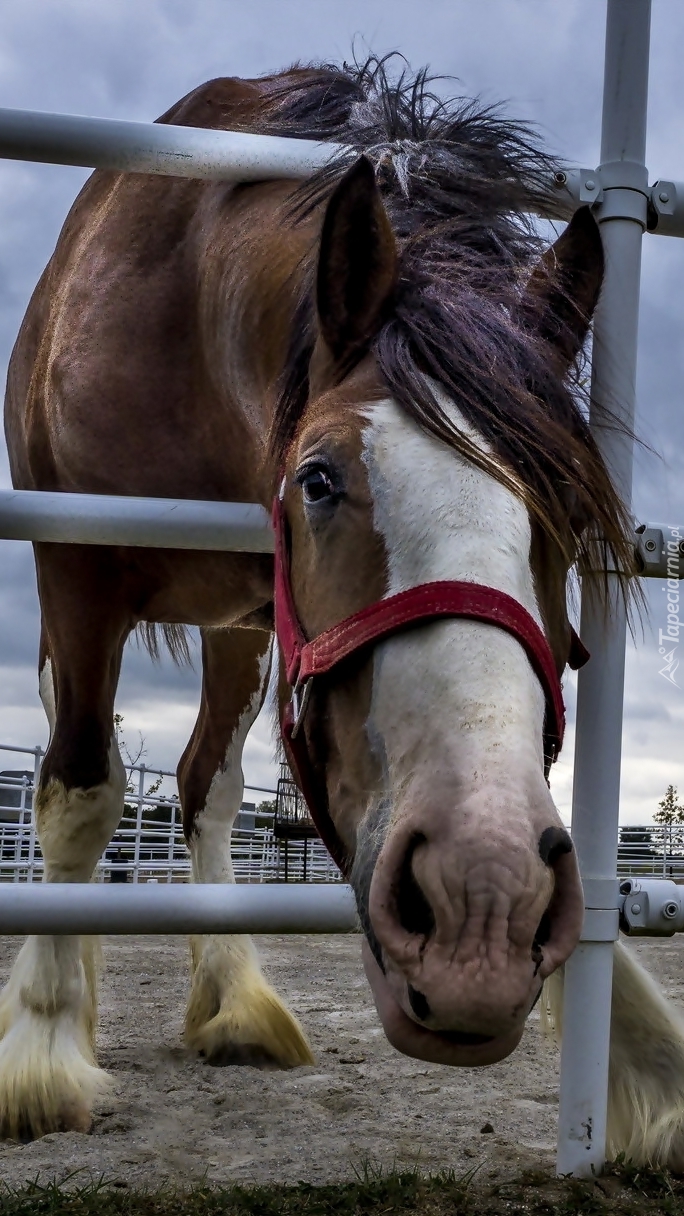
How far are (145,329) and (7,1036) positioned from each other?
1726 millimetres

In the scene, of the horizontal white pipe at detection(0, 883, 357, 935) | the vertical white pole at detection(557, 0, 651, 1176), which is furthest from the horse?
the horizontal white pipe at detection(0, 883, 357, 935)

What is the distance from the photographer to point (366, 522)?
139cm

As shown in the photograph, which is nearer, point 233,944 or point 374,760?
point 374,760

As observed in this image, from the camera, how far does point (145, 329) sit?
2646mm

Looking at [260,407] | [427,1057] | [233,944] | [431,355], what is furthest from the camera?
[233,944]

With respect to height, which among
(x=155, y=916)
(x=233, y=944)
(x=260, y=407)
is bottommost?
(x=233, y=944)

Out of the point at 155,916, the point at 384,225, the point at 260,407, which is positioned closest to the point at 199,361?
the point at 260,407

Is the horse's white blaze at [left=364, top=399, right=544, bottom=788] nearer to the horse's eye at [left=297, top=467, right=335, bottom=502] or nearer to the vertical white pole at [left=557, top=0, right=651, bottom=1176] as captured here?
the horse's eye at [left=297, top=467, right=335, bottom=502]

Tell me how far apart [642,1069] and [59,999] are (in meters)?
1.38

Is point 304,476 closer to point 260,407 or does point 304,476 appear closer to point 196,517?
point 196,517

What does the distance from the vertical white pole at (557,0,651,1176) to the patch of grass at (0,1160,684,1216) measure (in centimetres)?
7

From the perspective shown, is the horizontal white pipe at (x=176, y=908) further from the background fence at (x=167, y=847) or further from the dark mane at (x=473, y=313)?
the background fence at (x=167, y=847)

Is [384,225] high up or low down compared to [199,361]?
down

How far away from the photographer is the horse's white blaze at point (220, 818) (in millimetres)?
3553
